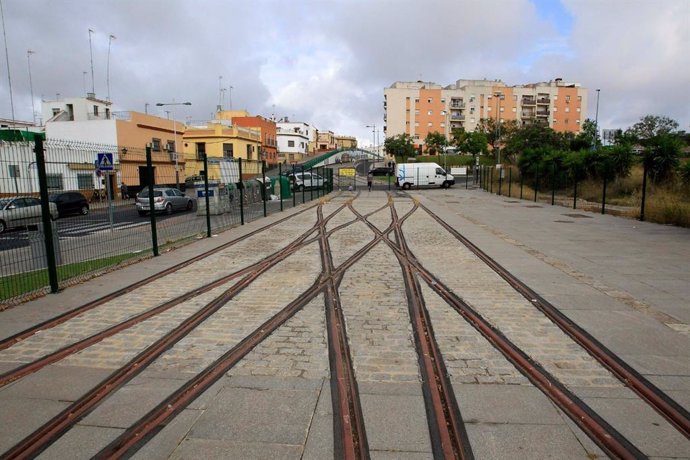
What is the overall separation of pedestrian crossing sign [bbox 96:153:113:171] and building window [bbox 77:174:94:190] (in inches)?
15.8

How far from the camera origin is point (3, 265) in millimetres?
6875

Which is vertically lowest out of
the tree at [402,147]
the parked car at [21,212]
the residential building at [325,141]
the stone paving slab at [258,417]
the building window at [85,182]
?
the stone paving slab at [258,417]

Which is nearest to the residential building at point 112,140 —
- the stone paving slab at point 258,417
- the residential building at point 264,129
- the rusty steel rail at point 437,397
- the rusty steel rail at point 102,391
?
the rusty steel rail at point 102,391

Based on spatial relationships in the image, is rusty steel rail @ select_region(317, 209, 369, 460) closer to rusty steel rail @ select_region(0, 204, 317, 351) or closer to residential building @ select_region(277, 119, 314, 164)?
rusty steel rail @ select_region(0, 204, 317, 351)

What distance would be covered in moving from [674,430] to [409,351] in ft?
7.63

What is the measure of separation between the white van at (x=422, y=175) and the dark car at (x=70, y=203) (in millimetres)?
39133

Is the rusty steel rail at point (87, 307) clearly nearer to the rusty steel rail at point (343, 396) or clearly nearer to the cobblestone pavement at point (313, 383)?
the cobblestone pavement at point (313, 383)

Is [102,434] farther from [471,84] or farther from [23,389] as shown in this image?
[471,84]

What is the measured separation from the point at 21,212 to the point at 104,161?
2.49m

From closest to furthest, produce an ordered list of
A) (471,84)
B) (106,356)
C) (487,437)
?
(487,437), (106,356), (471,84)

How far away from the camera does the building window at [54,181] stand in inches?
290

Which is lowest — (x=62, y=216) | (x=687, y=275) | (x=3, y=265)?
(x=687, y=275)

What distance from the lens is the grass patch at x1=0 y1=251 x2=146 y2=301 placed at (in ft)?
23.9

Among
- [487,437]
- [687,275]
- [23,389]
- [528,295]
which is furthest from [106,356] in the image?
[687,275]
